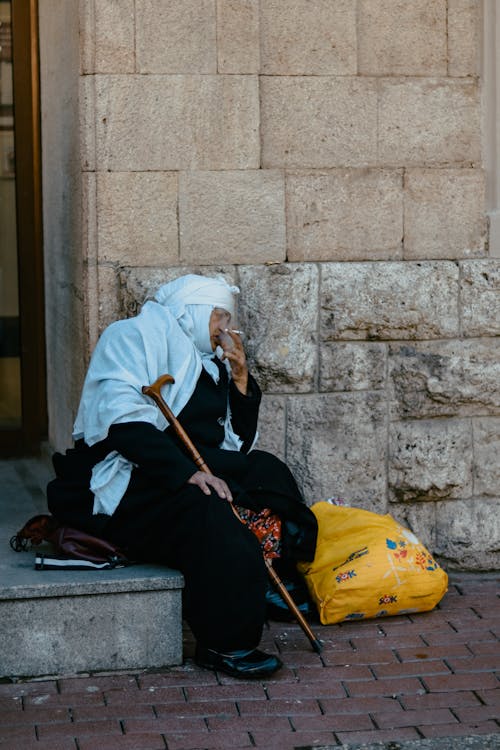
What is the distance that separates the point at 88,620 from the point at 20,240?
2.97 metres

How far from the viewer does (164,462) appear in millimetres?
4645

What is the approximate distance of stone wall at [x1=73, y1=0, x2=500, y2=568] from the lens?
17.8 ft

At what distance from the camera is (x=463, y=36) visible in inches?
225

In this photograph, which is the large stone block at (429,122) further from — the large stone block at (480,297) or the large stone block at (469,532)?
the large stone block at (469,532)

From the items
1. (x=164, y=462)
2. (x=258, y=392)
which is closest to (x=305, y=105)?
(x=258, y=392)

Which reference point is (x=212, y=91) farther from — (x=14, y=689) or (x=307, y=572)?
(x=14, y=689)

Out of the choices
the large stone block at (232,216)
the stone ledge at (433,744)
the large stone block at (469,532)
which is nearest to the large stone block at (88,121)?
the large stone block at (232,216)

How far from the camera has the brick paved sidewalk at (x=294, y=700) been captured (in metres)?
4.14

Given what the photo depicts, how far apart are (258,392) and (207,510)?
750 mm

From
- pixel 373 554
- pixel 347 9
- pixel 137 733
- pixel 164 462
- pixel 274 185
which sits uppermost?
pixel 347 9

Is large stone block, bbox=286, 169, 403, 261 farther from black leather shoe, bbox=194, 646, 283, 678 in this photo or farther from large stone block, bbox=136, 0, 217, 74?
black leather shoe, bbox=194, 646, 283, 678

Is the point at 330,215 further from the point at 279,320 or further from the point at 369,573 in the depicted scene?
the point at 369,573

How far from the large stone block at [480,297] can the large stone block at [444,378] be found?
7 centimetres

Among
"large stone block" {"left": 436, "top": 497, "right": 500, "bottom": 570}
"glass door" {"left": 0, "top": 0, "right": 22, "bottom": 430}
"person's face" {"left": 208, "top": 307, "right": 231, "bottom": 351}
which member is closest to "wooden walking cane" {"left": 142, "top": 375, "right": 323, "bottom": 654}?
"person's face" {"left": 208, "top": 307, "right": 231, "bottom": 351}
